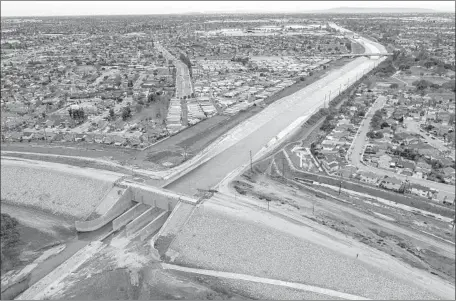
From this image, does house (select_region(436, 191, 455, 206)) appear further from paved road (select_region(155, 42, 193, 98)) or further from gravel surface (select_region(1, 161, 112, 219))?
paved road (select_region(155, 42, 193, 98))

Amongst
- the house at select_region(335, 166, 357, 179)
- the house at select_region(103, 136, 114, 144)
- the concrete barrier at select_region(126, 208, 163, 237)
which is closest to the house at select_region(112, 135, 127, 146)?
the house at select_region(103, 136, 114, 144)

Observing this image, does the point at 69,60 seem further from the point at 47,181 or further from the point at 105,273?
the point at 105,273

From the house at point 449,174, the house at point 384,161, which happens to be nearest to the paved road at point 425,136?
the house at point 449,174

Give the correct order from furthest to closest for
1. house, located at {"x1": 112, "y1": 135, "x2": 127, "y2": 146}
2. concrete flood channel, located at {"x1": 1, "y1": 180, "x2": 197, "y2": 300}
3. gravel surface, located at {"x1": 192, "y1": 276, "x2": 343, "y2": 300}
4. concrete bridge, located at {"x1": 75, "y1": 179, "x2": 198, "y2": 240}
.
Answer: house, located at {"x1": 112, "y1": 135, "x2": 127, "y2": 146} < concrete bridge, located at {"x1": 75, "y1": 179, "x2": 198, "y2": 240} < concrete flood channel, located at {"x1": 1, "y1": 180, "x2": 197, "y2": 300} < gravel surface, located at {"x1": 192, "y1": 276, "x2": 343, "y2": 300}

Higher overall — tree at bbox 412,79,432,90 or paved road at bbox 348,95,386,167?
tree at bbox 412,79,432,90

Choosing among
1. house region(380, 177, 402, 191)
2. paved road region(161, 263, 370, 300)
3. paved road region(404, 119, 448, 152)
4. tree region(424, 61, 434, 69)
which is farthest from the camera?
tree region(424, 61, 434, 69)

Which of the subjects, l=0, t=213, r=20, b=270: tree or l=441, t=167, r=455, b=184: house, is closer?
l=0, t=213, r=20, b=270: tree

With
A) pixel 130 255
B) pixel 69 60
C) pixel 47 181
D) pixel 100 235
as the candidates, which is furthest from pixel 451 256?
pixel 69 60
